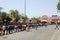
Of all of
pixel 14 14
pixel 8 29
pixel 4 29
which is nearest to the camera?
pixel 4 29

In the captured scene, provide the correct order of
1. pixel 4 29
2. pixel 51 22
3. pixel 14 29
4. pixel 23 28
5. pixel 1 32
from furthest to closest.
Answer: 1. pixel 51 22
2. pixel 23 28
3. pixel 14 29
4. pixel 4 29
5. pixel 1 32

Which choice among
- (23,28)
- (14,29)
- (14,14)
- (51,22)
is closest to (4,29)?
(14,29)

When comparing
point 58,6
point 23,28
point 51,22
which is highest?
point 58,6

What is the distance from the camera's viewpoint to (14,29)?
129 feet

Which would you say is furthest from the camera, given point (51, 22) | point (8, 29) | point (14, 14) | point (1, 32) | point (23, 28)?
point (51, 22)

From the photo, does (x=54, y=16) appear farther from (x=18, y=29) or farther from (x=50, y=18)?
(x=18, y=29)

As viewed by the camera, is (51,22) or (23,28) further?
(51,22)

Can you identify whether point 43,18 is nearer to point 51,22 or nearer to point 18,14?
point 51,22

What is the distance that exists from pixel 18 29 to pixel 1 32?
1117 cm

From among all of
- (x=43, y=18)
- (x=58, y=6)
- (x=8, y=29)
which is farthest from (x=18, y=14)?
(x=8, y=29)

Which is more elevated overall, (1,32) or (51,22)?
(1,32)

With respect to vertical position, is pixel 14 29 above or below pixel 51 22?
above

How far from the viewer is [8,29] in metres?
34.4

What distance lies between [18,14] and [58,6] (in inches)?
3501
